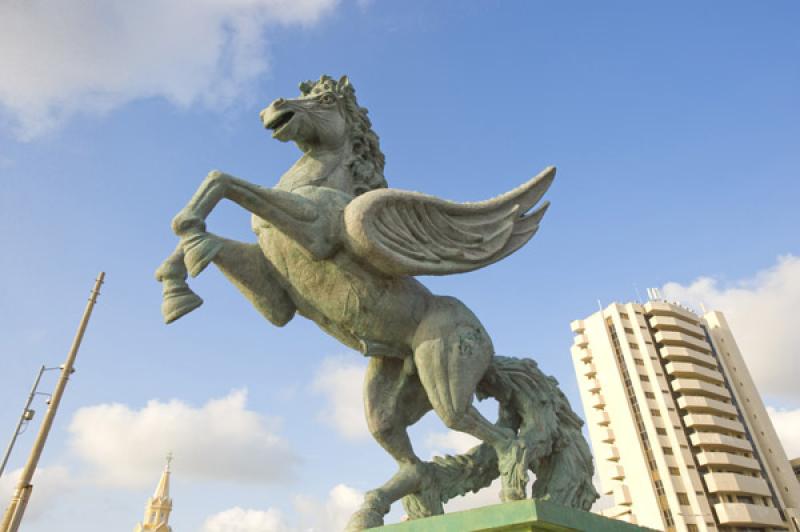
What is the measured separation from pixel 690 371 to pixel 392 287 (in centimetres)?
3872

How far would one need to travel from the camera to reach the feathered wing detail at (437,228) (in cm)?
337

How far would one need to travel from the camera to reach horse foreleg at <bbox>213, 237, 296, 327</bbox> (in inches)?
140

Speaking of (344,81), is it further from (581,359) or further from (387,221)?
(581,359)

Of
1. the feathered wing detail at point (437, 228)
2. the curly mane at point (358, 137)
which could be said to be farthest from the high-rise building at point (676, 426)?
the curly mane at point (358, 137)

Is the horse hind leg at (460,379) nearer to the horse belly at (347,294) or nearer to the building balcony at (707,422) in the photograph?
the horse belly at (347,294)

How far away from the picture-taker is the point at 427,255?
3537mm

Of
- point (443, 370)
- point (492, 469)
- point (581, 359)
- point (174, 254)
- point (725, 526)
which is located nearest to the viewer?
point (174, 254)

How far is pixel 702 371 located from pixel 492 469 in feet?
128

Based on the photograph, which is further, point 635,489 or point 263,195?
point 635,489

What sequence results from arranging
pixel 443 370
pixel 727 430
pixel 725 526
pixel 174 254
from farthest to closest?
pixel 727 430 < pixel 725 526 < pixel 443 370 < pixel 174 254

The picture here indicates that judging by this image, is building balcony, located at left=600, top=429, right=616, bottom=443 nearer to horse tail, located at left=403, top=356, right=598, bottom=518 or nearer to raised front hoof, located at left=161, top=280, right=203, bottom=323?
horse tail, located at left=403, top=356, right=598, bottom=518

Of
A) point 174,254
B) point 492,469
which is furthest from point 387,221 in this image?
point 492,469

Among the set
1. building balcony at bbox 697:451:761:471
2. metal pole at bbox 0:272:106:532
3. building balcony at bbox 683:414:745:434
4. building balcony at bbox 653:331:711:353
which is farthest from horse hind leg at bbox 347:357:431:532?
building balcony at bbox 653:331:711:353

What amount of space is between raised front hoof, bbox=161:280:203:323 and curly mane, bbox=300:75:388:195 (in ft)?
4.40
